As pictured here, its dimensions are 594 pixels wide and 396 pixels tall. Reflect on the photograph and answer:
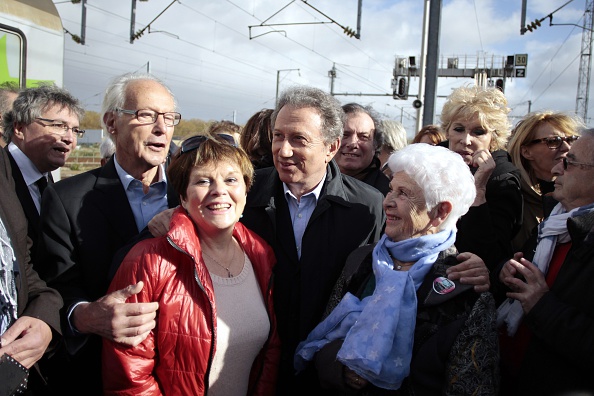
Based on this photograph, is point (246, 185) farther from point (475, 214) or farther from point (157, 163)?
point (475, 214)

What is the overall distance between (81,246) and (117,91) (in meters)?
0.91

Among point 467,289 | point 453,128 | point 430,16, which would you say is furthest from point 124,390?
point 430,16

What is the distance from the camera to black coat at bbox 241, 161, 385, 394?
2738 millimetres

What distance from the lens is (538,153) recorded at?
3.39m

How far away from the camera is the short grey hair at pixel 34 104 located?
3.83 metres

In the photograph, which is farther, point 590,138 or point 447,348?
point 590,138

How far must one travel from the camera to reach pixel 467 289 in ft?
7.11

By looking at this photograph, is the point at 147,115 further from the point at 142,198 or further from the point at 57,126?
the point at 57,126

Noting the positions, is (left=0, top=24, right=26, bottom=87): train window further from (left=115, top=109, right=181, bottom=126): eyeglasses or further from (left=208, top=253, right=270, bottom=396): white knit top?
(left=208, top=253, right=270, bottom=396): white knit top

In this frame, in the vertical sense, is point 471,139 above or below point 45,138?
above

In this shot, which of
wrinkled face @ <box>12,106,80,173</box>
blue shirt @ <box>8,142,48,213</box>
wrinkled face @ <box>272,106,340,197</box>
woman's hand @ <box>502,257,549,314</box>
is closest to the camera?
woman's hand @ <box>502,257,549,314</box>

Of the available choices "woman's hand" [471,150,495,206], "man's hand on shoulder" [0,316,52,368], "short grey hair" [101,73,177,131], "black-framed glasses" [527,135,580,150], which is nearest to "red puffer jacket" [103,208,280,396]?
"man's hand on shoulder" [0,316,52,368]

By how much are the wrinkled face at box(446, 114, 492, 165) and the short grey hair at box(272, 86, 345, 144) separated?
1018 millimetres

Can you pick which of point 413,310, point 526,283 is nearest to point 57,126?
point 413,310
